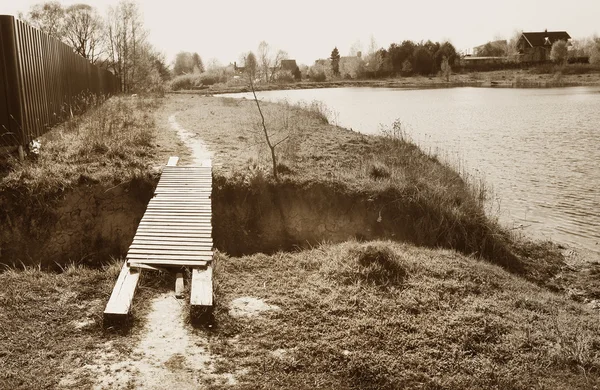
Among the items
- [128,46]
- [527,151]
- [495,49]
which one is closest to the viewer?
[527,151]

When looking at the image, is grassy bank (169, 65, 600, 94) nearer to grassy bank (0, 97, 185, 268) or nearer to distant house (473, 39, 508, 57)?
distant house (473, 39, 508, 57)

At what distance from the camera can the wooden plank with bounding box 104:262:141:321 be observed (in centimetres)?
502

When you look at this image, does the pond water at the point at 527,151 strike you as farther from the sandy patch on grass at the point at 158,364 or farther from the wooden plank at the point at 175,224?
the sandy patch on grass at the point at 158,364

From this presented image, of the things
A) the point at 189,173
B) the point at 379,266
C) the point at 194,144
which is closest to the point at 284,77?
the point at 194,144

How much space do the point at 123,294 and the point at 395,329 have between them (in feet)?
8.92

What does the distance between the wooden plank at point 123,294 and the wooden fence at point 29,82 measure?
459cm

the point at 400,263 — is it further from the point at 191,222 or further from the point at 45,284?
the point at 45,284

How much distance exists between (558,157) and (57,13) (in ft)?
178

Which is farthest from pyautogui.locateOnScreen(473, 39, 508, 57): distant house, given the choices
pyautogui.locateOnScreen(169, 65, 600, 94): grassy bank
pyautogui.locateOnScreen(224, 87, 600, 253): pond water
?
pyautogui.locateOnScreen(224, 87, 600, 253): pond water

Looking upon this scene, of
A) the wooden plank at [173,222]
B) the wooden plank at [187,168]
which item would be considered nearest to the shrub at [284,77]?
the wooden plank at [187,168]

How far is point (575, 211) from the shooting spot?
11914 millimetres

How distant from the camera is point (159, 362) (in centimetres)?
441

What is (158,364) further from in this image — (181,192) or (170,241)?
(181,192)

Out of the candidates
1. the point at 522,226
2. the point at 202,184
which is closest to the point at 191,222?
the point at 202,184
